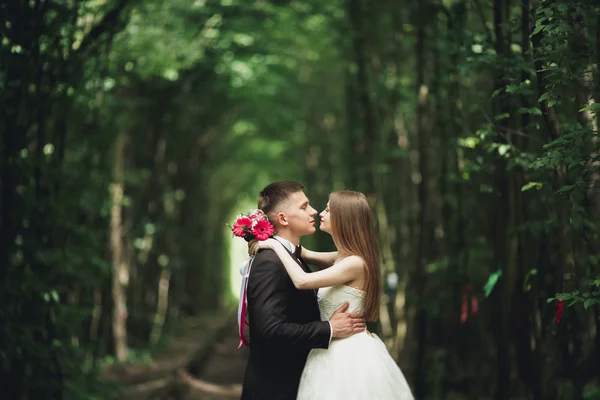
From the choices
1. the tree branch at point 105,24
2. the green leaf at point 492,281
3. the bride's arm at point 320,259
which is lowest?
the green leaf at point 492,281

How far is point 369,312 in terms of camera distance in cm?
524

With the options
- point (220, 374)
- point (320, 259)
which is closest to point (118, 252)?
point (220, 374)

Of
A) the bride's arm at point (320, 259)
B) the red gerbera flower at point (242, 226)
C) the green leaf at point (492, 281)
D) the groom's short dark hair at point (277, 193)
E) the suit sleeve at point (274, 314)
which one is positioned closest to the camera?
the suit sleeve at point (274, 314)

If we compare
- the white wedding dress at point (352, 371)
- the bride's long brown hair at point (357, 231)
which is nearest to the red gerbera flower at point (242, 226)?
the bride's long brown hair at point (357, 231)

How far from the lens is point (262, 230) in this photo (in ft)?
16.8

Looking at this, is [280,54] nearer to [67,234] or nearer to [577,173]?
[67,234]

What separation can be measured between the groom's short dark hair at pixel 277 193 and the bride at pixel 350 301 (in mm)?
226

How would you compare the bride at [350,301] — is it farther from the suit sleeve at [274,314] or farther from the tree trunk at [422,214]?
the tree trunk at [422,214]

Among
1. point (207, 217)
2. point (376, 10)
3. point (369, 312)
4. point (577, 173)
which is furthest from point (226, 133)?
point (369, 312)

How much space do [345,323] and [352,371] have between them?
11.1 inches

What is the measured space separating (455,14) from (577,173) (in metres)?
2.51

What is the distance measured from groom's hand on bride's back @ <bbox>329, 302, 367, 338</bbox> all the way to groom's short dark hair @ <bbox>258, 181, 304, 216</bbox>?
29.0 inches

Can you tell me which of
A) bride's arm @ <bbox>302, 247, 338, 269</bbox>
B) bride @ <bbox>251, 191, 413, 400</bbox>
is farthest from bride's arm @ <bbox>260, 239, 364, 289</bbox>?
bride's arm @ <bbox>302, 247, 338, 269</bbox>

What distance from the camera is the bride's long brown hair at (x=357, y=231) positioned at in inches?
201
